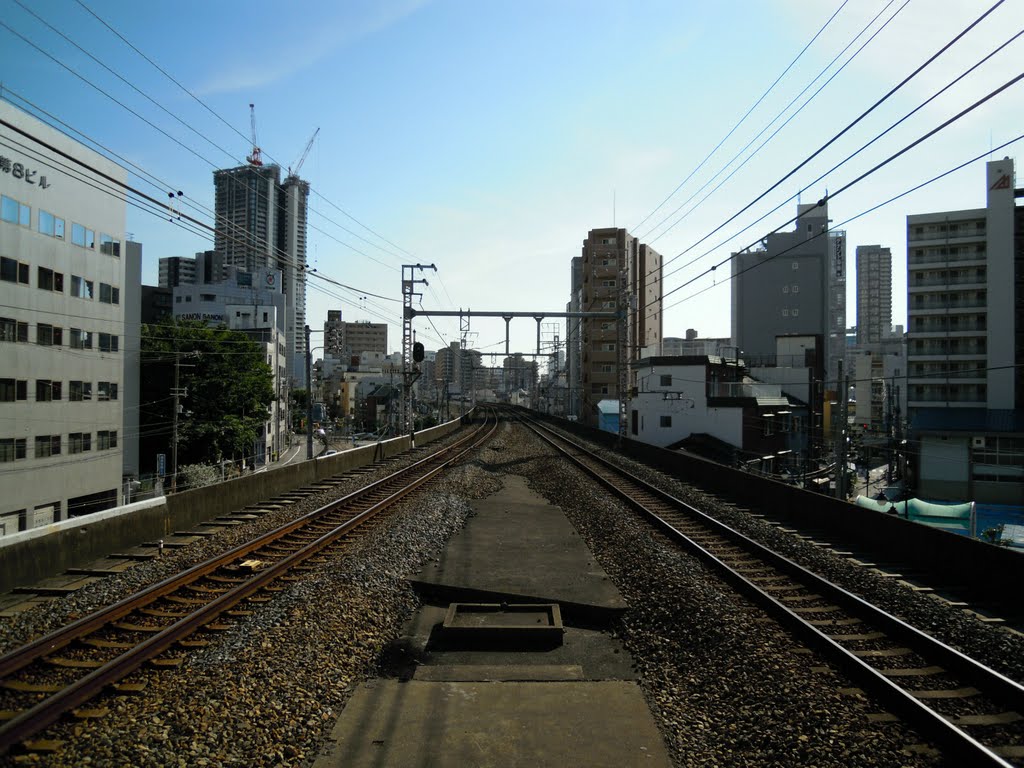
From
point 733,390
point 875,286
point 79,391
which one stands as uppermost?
point 875,286

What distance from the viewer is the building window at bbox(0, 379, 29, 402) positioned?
23.5 meters

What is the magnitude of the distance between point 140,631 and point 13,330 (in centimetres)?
2428

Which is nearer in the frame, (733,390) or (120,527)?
(120,527)

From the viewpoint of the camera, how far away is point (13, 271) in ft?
77.9

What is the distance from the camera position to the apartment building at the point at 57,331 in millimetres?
23703

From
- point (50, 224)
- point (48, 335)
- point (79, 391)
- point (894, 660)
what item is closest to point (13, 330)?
point (48, 335)

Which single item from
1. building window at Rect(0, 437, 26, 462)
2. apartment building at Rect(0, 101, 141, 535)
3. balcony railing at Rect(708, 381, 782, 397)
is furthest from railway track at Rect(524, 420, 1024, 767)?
balcony railing at Rect(708, 381, 782, 397)

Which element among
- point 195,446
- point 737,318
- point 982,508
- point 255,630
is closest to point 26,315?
point 195,446

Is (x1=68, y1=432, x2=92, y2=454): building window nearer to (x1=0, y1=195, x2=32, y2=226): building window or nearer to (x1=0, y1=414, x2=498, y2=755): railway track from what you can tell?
(x1=0, y1=195, x2=32, y2=226): building window

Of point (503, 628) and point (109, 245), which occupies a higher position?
point (109, 245)

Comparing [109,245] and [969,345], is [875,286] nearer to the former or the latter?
[969,345]

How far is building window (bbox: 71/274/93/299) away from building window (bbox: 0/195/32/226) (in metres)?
3.08

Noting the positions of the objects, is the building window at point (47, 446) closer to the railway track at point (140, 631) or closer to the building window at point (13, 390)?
the building window at point (13, 390)

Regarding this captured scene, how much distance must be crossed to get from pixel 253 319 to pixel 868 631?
208ft
